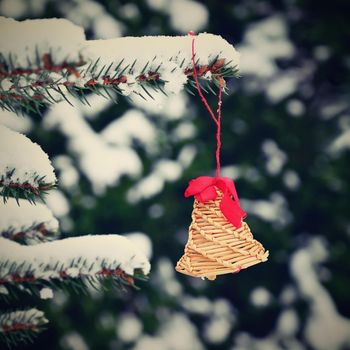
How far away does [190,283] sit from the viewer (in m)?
1.74

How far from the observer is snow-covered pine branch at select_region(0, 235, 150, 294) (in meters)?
0.46

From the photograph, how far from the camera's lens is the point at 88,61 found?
375 mm

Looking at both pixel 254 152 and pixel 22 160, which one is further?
pixel 254 152

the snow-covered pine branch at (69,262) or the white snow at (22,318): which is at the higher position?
the snow-covered pine branch at (69,262)

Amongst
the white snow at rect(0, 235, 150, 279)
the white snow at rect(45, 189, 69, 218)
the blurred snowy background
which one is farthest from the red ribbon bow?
the white snow at rect(45, 189, 69, 218)

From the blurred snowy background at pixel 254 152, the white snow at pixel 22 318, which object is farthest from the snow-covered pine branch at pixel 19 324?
the blurred snowy background at pixel 254 152

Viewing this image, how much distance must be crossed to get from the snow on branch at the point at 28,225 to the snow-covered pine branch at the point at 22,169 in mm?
21

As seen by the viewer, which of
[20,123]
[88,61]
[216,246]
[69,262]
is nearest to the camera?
[88,61]

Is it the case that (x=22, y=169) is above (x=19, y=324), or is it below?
A: above

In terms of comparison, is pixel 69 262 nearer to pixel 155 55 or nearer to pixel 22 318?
pixel 22 318

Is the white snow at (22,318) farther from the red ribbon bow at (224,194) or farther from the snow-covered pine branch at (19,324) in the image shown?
the red ribbon bow at (224,194)

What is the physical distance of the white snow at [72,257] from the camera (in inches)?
18.4

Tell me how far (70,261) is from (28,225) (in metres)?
0.07

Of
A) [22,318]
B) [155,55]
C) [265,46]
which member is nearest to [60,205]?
[265,46]
